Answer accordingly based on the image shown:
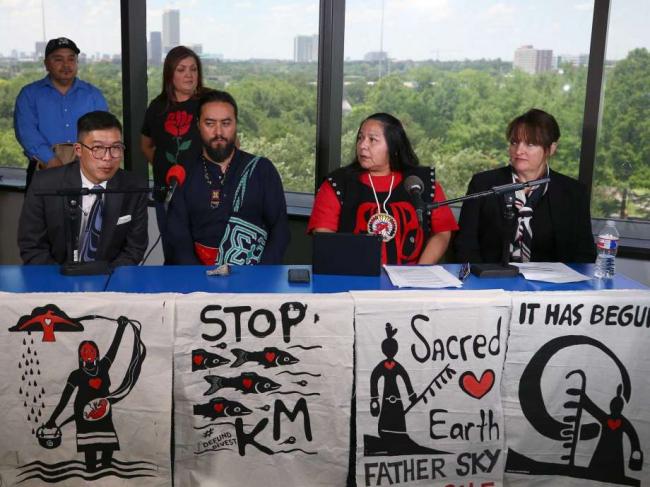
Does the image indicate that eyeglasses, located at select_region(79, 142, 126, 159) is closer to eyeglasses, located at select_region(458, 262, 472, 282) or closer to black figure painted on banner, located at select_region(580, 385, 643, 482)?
eyeglasses, located at select_region(458, 262, 472, 282)

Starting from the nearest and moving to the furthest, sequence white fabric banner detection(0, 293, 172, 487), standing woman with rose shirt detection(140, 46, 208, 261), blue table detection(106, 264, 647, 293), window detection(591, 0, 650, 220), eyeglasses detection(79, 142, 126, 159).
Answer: white fabric banner detection(0, 293, 172, 487) < blue table detection(106, 264, 647, 293) < eyeglasses detection(79, 142, 126, 159) < window detection(591, 0, 650, 220) < standing woman with rose shirt detection(140, 46, 208, 261)

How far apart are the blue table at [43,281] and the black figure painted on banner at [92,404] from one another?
27cm

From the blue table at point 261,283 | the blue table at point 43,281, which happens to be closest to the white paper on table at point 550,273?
the blue table at point 261,283

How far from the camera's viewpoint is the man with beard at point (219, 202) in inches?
147

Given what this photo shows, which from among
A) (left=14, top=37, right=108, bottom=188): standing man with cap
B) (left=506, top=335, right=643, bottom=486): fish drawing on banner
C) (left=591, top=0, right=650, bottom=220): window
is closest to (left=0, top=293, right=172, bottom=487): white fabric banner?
(left=506, top=335, right=643, bottom=486): fish drawing on banner

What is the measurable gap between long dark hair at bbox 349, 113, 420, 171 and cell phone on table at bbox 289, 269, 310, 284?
98cm

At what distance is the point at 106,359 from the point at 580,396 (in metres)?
1.64

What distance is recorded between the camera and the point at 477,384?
2799 mm

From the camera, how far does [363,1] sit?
4.67 m

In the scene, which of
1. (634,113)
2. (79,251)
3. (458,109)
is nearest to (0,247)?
(79,251)

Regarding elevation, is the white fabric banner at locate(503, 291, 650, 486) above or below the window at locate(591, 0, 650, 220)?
below

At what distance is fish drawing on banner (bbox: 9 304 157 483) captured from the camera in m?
2.65

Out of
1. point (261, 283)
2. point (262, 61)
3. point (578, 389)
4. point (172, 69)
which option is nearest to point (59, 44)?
point (172, 69)

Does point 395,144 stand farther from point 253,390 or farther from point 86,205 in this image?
point 253,390
